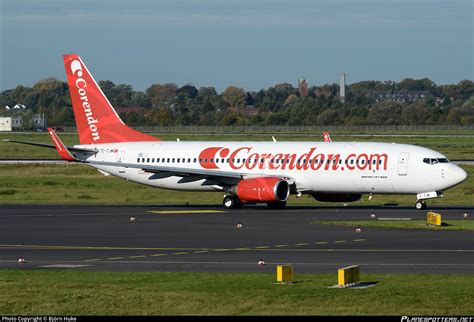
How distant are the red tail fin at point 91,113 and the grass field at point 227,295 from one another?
38.9 metres

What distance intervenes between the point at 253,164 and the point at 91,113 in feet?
39.5

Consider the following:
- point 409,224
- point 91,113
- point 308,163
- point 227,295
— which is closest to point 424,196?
point 308,163

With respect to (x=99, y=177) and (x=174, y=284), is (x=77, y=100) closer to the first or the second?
(x=99, y=177)

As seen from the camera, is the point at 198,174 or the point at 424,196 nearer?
the point at 424,196

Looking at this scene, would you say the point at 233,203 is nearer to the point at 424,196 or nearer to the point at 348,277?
the point at 424,196

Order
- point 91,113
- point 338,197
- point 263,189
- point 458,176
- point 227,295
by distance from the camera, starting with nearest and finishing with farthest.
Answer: point 227,295 → point 458,176 → point 263,189 → point 338,197 → point 91,113

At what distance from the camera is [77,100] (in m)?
72.6

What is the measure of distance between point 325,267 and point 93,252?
9.40 meters

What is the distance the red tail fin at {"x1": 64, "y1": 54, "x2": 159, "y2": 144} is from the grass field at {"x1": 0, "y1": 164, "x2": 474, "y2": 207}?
4.07 m

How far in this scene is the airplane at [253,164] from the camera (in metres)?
62.3

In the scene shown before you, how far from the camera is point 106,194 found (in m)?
77.6

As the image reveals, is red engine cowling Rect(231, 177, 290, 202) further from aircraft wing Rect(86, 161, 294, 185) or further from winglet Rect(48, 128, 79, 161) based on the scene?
winglet Rect(48, 128, 79, 161)

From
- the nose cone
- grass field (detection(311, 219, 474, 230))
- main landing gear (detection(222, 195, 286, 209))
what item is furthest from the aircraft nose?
main landing gear (detection(222, 195, 286, 209))

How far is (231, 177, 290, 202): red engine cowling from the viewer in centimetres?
6291
